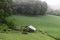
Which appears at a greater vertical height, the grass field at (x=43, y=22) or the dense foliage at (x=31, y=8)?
the dense foliage at (x=31, y=8)

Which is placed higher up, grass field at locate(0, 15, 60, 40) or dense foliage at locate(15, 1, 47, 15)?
dense foliage at locate(15, 1, 47, 15)

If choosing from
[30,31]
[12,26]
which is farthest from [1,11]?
[30,31]

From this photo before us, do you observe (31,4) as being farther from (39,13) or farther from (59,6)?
(59,6)

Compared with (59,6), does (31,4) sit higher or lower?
higher

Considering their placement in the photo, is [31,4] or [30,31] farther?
[31,4]

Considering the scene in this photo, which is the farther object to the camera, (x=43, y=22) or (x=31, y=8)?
(x=31, y=8)

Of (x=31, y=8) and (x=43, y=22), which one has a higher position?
(x=31, y=8)

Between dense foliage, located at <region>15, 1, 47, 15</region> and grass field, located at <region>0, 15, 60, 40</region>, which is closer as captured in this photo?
grass field, located at <region>0, 15, 60, 40</region>

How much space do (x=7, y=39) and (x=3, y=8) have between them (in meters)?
12.1

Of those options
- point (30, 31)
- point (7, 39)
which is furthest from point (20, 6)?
point (7, 39)

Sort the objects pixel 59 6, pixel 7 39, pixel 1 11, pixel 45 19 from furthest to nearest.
Result: pixel 59 6 → pixel 45 19 → pixel 1 11 → pixel 7 39

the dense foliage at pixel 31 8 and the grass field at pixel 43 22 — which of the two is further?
the dense foliage at pixel 31 8

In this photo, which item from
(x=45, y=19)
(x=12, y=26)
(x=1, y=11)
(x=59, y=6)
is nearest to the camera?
(x=12, y=26)

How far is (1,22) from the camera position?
29.7 meters
